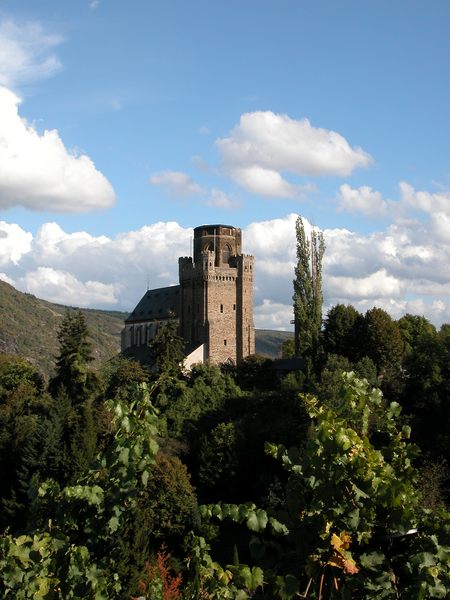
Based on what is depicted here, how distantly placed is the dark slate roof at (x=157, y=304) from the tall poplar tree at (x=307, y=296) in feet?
49.7

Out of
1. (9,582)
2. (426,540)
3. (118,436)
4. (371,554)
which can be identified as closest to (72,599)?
(9,582)

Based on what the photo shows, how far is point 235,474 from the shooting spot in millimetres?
39281

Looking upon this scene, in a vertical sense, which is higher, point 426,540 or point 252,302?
point 252,302

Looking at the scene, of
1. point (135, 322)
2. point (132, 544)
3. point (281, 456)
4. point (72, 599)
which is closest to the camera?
point (281, 456)

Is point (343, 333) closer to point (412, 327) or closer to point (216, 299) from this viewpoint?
point (412, 327)

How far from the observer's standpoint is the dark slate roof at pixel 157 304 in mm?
69375

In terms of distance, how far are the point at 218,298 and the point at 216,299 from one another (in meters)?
0.24

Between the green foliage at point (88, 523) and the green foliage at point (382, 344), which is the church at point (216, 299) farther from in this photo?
the green foliage at point (88, 523)

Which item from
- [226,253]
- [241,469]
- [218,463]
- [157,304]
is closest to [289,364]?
[241,469]

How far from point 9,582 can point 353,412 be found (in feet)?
12.0

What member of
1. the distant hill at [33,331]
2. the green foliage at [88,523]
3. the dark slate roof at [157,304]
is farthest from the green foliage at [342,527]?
the distant hill at [33,331]

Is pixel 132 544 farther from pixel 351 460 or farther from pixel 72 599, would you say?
pixel 351 460

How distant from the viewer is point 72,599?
7.38 metres

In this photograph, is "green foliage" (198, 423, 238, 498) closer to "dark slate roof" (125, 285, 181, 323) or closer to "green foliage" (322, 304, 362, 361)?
→ "green foliage" (322, 304, 362, 361)
